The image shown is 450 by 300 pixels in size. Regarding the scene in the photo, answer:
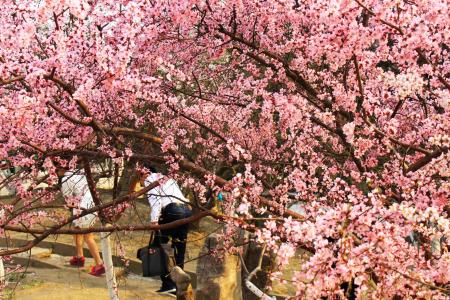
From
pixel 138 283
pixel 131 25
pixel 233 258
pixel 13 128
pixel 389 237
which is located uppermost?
pixel 131 25

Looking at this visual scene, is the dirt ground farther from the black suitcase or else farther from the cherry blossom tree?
the cherry blossom tree

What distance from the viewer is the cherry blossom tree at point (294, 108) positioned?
124 inches

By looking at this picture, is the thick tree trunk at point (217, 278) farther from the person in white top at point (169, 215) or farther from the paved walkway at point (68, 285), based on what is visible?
the paved walkway at point (68, 285)

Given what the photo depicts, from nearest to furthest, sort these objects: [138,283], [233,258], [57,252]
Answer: [233,258] < [138,283] < [57,252]

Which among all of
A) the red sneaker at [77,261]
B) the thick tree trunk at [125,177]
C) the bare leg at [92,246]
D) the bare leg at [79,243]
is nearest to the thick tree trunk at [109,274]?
the thick tree trunk at [125,177]

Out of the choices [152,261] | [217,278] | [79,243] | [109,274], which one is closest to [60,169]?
[109,274]

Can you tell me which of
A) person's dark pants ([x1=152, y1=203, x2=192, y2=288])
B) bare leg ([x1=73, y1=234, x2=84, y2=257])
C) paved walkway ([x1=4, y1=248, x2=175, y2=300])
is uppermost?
person's dark pants ([x1=152, y1=203, x2=192, y2=288])

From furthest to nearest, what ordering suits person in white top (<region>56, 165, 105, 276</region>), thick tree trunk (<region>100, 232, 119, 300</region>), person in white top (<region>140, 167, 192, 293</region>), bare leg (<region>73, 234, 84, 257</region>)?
bare leg (<region>73, 234, 84, 257</region>), person in white top (<region>56, 165, 105, 276</region>), person in white top (<region>140, 167, 192, 293</region>), thick tree trunk (<region>100, 232, 119, 300</region>)

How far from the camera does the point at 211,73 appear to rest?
7.54 metres

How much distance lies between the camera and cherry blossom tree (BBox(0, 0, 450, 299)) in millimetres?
3160

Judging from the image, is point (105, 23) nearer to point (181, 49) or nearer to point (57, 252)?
point (181, 49)

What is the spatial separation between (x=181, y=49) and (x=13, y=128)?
2.42 metres

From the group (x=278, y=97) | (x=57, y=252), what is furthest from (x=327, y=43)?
(x=57, y=252)

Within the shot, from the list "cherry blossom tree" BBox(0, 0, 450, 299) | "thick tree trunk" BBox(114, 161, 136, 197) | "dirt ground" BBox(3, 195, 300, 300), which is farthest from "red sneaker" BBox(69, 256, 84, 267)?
"cherry blossom tree" BBox(0, 0, 450, 299)
